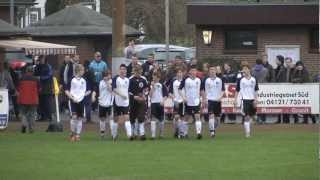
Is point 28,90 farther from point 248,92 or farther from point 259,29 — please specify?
point 259,29

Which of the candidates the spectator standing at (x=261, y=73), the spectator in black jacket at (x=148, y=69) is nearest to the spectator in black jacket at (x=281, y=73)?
the spectator standing at (x=261, y=73)

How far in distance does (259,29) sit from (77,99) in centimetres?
1556

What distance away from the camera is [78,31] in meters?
41.2

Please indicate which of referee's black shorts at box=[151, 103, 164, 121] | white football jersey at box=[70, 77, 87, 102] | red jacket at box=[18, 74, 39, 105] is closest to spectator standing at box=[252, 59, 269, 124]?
referee's black shorts at box=[151, 103, 164, 121]

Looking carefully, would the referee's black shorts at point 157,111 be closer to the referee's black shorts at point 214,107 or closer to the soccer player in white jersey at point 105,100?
the soccer player in white jersey at point 105,100

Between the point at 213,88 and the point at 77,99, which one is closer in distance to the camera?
the point at 77,99

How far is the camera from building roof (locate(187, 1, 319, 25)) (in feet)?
122

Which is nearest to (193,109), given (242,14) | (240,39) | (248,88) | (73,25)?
(248,88)

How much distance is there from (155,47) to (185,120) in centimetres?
Result: 3391

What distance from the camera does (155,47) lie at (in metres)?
58.8

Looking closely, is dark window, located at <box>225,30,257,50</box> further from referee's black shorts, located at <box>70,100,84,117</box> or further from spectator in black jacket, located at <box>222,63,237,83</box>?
referee's black shorts, located at <box>70,100,84,117</box>

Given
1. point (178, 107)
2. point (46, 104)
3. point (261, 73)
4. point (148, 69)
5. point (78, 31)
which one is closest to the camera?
point (178, 107)

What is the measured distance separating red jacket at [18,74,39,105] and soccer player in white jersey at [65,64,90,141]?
231cm

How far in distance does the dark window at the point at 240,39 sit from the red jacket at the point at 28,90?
1322 centimetres
